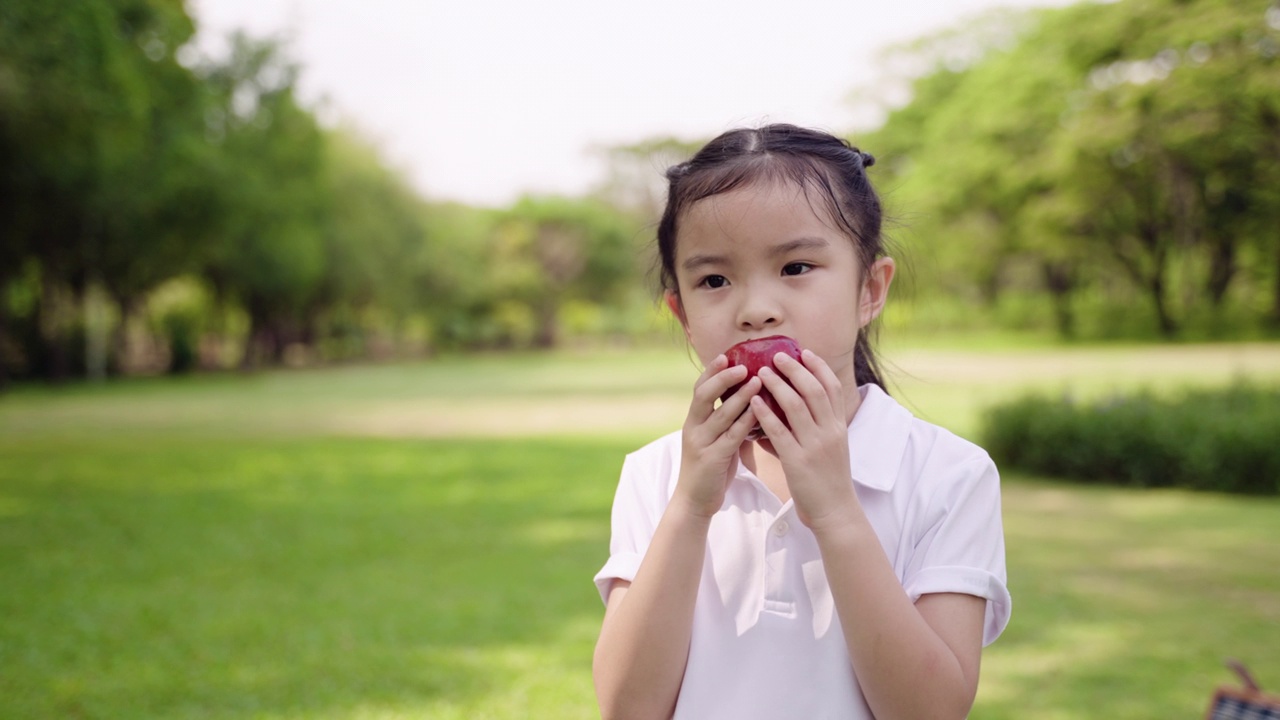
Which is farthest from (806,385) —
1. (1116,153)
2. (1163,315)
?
(1163,315)

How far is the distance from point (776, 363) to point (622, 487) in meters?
0.51

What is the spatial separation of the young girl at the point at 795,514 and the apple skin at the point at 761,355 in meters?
0.02

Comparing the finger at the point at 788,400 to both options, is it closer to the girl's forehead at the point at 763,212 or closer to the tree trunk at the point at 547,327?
the girl's forehead at the point at 763,212

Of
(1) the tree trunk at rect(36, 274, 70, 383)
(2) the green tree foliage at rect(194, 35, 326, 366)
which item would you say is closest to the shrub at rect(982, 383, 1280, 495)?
(2) the green tree foliage at rect(194, 35, 326, 366)

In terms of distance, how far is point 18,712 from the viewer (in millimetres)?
4570

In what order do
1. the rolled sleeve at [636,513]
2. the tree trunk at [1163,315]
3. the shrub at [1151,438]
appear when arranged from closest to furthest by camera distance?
1. the rolled sleeve at [636,513]
2. the shrub at [1151,438]
3. the tree trunk at [1163,315]

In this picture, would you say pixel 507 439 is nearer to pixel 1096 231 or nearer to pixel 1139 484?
pixel 1139 484

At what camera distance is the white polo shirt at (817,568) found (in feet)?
5.40

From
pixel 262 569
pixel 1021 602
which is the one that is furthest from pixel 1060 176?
pixel 262 569

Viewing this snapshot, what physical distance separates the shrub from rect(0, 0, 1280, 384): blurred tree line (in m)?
2.05

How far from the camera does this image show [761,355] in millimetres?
1563

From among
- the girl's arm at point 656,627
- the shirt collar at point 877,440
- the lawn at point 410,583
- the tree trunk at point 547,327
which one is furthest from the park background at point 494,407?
the tree trunk at point 547,327

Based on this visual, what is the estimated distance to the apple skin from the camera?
156cm

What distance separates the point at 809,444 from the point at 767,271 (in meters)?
0.31
